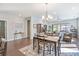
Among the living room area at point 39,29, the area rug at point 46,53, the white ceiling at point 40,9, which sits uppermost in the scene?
the white ceiling at point 40,9

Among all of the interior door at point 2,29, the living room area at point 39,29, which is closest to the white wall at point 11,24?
the living room area at point 39,29

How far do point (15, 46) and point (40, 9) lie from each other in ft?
3.99

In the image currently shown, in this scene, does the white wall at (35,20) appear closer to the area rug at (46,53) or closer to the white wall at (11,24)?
the white wall at (11,24)

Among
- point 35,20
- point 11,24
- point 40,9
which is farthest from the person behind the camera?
point 11,24

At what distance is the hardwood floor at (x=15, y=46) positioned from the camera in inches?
108

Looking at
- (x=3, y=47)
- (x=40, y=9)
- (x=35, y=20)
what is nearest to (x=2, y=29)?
(x=3, y=47)

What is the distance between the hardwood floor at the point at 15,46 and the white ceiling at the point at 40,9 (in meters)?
0.76

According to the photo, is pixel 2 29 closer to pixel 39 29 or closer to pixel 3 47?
pixel 3 47

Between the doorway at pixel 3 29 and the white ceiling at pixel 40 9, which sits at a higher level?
the white ceiling at pixel 40 9

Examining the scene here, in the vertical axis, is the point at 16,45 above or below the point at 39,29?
below

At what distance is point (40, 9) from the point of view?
2.71m

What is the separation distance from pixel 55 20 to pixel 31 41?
852 mm

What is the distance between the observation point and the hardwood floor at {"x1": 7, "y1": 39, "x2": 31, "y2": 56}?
2750 mm

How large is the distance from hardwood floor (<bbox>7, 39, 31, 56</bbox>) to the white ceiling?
0.76m
